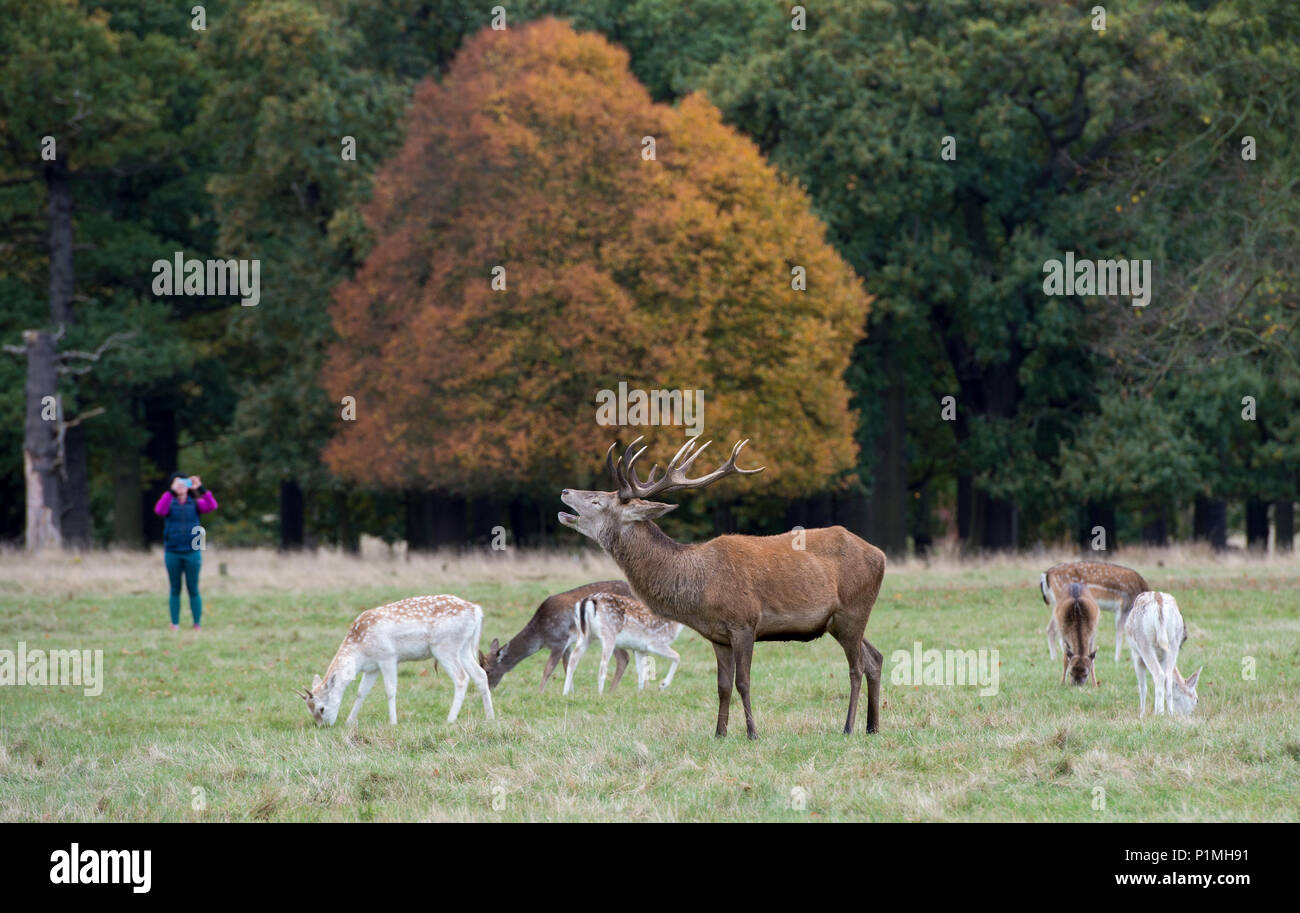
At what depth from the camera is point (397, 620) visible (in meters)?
13.0

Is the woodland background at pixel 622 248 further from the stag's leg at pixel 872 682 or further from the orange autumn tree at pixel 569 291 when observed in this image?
the stag's leg at pixel 872 682

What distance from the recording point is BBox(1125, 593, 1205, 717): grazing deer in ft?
39.2

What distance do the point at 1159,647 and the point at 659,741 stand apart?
4.15 m

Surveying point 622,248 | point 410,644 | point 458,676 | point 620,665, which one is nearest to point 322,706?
point 410,644

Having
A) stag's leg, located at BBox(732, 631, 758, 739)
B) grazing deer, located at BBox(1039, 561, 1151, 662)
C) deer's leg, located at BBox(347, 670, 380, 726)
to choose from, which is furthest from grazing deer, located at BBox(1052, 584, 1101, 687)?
deer's leg, located at BBox(347, 670, 380, 726)

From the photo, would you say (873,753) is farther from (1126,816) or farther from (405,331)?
(405,331)

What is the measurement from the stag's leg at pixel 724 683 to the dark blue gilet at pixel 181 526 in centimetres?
962

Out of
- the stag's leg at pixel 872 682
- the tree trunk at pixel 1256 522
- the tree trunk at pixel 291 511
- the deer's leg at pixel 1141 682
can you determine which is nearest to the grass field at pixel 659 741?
the stag's leg at pixel 872 682

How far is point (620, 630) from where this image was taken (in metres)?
14.9

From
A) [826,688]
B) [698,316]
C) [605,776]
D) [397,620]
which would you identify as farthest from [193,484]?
[698,316]

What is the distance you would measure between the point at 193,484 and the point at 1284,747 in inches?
524

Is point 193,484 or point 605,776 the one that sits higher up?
point 193,484

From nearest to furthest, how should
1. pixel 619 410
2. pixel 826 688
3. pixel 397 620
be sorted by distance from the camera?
pixel 397 620 → pixel 826 688 → pixel 619 410

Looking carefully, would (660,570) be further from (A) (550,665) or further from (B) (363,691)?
(A) (550,665)
